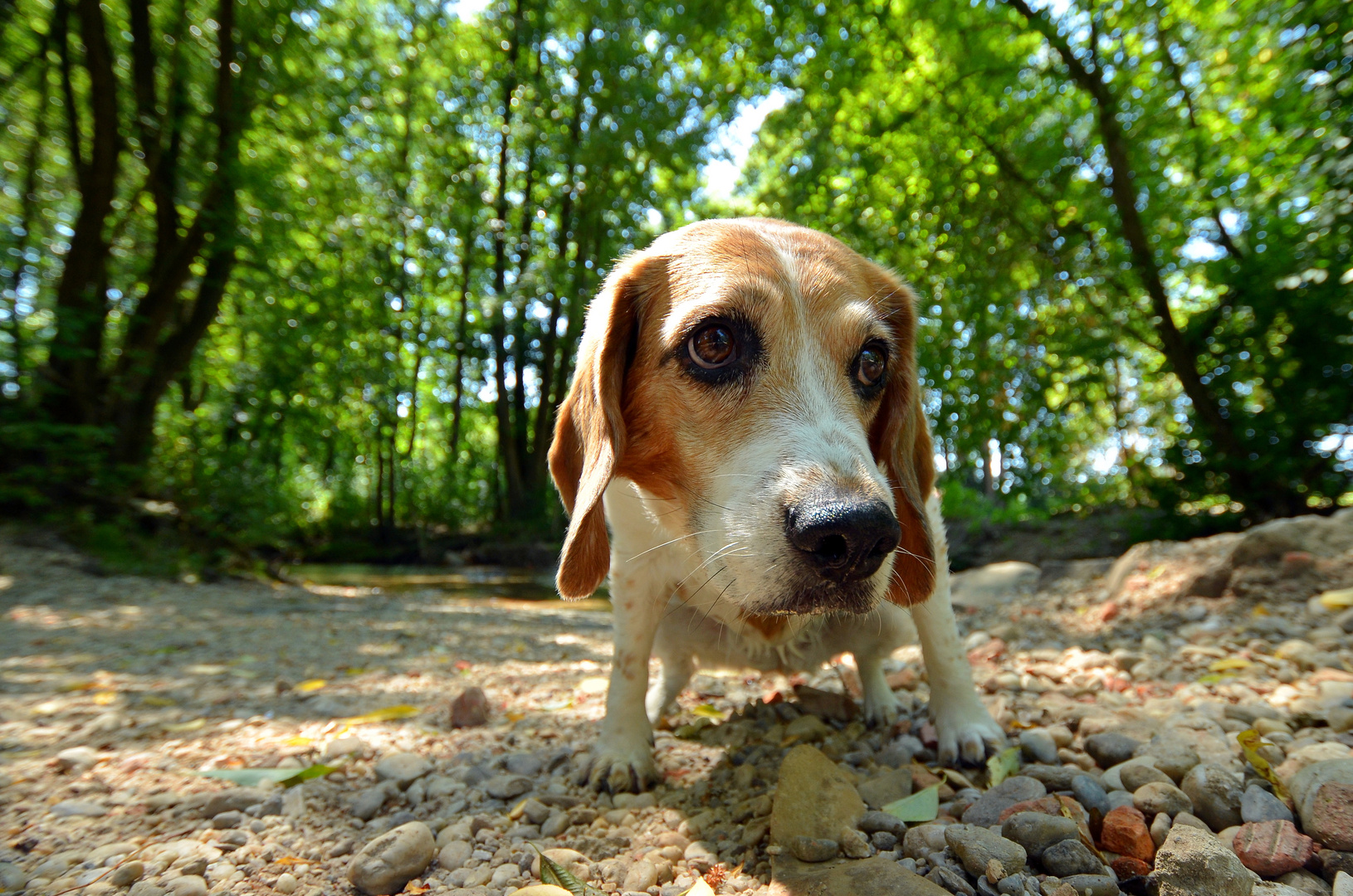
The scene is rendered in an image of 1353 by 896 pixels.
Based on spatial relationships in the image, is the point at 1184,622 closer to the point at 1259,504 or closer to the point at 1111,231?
the point at 1259,504

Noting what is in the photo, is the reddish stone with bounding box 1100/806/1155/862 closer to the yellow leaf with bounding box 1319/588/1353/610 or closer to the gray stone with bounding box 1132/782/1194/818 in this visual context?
the gray stone with bounding box 1132/782/1194/818

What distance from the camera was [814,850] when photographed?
1.58 metres

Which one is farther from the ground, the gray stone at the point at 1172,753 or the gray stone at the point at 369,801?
the gray stone at the point at 1172,753

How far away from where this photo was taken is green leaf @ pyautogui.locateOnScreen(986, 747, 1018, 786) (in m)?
2.06

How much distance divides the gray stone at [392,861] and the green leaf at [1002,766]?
1588 millimetres

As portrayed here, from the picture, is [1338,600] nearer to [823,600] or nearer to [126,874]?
[823,600]

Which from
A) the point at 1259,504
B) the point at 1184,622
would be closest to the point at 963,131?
the point at 1259,504

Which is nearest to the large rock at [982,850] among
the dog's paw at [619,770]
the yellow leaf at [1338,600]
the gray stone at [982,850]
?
the gray stone at [982,850]

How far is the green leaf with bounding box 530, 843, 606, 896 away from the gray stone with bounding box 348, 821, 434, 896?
0.31m

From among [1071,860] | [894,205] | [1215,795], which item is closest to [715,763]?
[1071,860]

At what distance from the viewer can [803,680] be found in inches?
148

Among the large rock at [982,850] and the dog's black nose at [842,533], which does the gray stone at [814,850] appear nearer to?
the large rock at [982,850]

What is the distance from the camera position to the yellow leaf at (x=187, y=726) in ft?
8.78

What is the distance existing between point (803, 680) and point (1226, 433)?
4.75 m
